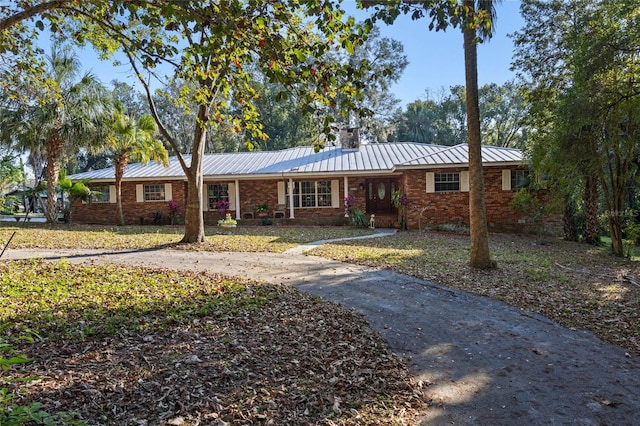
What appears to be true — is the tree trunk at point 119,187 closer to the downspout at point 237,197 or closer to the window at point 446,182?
the downspout at point 237,197

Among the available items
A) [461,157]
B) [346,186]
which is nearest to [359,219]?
[346,186]

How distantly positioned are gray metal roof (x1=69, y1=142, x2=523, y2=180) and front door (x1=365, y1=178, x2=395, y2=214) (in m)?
1.43

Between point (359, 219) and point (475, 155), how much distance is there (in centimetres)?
906

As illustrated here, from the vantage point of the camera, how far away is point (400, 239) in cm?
1321

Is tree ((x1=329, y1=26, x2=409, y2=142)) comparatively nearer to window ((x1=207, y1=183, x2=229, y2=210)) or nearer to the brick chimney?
the brick chimney

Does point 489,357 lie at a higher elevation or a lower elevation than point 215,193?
lower

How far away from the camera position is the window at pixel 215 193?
760 inches

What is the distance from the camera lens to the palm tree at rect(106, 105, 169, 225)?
16594mm

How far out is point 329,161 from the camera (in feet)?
63.0

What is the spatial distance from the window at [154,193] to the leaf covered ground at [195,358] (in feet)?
44.7

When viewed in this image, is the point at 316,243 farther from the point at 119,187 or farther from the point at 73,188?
→ the point at 73,188

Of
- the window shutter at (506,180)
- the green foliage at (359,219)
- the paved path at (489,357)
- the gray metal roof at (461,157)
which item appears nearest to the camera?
the paved path at (489,357)

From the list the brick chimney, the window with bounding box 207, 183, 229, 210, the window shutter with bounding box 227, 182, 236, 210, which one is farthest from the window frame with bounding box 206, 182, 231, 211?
the brick chimney

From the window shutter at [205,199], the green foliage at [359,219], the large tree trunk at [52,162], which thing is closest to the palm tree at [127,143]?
the large tree trunk at [52,162]
